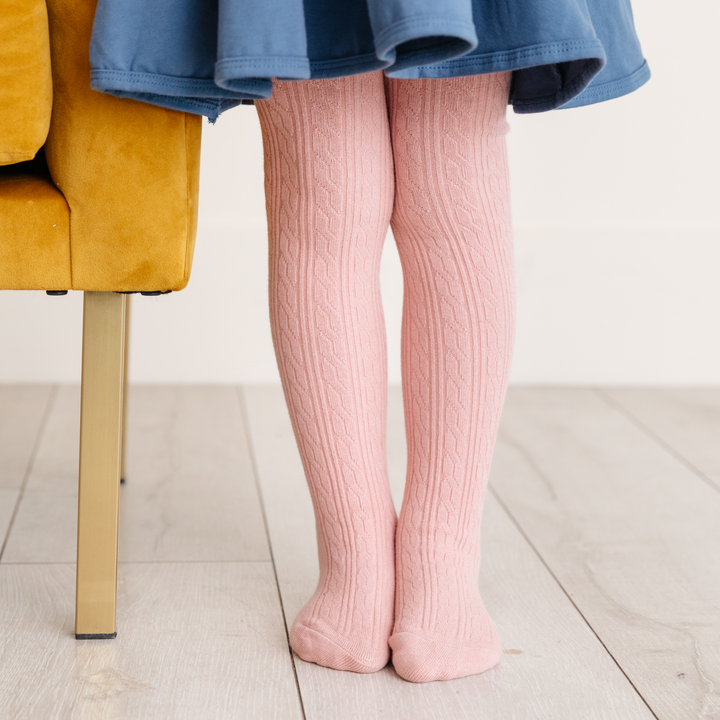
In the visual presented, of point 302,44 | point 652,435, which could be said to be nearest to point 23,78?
point 302,44

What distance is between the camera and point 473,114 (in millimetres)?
652

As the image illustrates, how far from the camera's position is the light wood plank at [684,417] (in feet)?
4.17

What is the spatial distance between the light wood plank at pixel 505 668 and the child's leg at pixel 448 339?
23 millimetres

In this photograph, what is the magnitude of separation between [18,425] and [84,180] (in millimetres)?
780

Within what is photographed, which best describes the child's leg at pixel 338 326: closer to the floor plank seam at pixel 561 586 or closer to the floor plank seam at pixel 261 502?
the floor plank seam at pixel 261 502

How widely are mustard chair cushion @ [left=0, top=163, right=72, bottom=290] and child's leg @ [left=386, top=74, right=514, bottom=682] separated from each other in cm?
26

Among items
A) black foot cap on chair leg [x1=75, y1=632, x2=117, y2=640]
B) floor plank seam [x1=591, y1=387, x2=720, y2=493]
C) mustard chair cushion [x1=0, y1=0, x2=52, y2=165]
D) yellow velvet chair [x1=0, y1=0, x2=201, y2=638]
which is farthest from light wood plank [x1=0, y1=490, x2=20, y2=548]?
floor plank seam [x1=591, y1=387, x2=720, y2=493]

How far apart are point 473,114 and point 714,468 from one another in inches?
30.9

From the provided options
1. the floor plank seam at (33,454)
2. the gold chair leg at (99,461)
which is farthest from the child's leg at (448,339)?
the floor plank seam at (33,454)

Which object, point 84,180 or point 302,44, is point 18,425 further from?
point 302,44

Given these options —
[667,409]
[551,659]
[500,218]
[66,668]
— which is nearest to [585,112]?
[667,409]

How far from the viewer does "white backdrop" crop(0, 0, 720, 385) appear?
1572mm

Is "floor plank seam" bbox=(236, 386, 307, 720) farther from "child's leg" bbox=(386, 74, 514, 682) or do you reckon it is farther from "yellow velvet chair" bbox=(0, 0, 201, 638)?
"yellow velvet chair" bbox=(0, 0, 201, 638)

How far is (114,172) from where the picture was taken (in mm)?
635
